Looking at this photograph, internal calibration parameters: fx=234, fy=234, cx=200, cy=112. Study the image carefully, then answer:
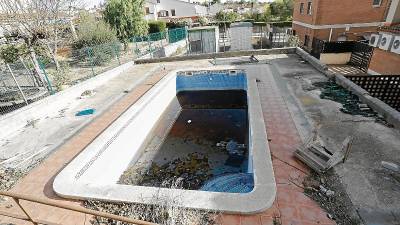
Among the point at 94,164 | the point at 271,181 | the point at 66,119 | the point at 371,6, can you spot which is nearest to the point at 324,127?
the point at 271,181

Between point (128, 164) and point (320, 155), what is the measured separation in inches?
224

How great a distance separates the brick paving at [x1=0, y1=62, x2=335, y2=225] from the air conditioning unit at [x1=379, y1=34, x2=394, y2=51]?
7723 mm

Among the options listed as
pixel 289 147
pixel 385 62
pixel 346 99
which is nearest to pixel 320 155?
pixel 289 147

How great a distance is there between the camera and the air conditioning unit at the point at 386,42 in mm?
11719

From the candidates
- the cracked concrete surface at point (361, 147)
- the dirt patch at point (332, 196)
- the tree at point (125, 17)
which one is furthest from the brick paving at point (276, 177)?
the tree at point (125, 17)

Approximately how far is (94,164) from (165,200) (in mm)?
2849

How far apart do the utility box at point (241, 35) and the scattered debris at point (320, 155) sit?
19.5 metres

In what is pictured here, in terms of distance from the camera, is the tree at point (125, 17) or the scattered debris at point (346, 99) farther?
the tree at point (125, 17)

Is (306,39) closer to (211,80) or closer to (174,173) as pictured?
(211,80)

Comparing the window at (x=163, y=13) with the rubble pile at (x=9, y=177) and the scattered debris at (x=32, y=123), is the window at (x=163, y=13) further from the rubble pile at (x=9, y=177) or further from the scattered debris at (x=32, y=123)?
the rubble pile at (x=9, y=177)

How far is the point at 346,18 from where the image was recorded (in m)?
21.4

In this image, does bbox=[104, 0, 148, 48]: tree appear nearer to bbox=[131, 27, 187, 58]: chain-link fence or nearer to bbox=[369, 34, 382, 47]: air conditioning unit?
bbox=[131, 27, 187, 58]: chain-link fence

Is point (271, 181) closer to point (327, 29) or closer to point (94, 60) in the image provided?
point (94, 60)

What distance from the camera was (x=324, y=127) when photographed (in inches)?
259
